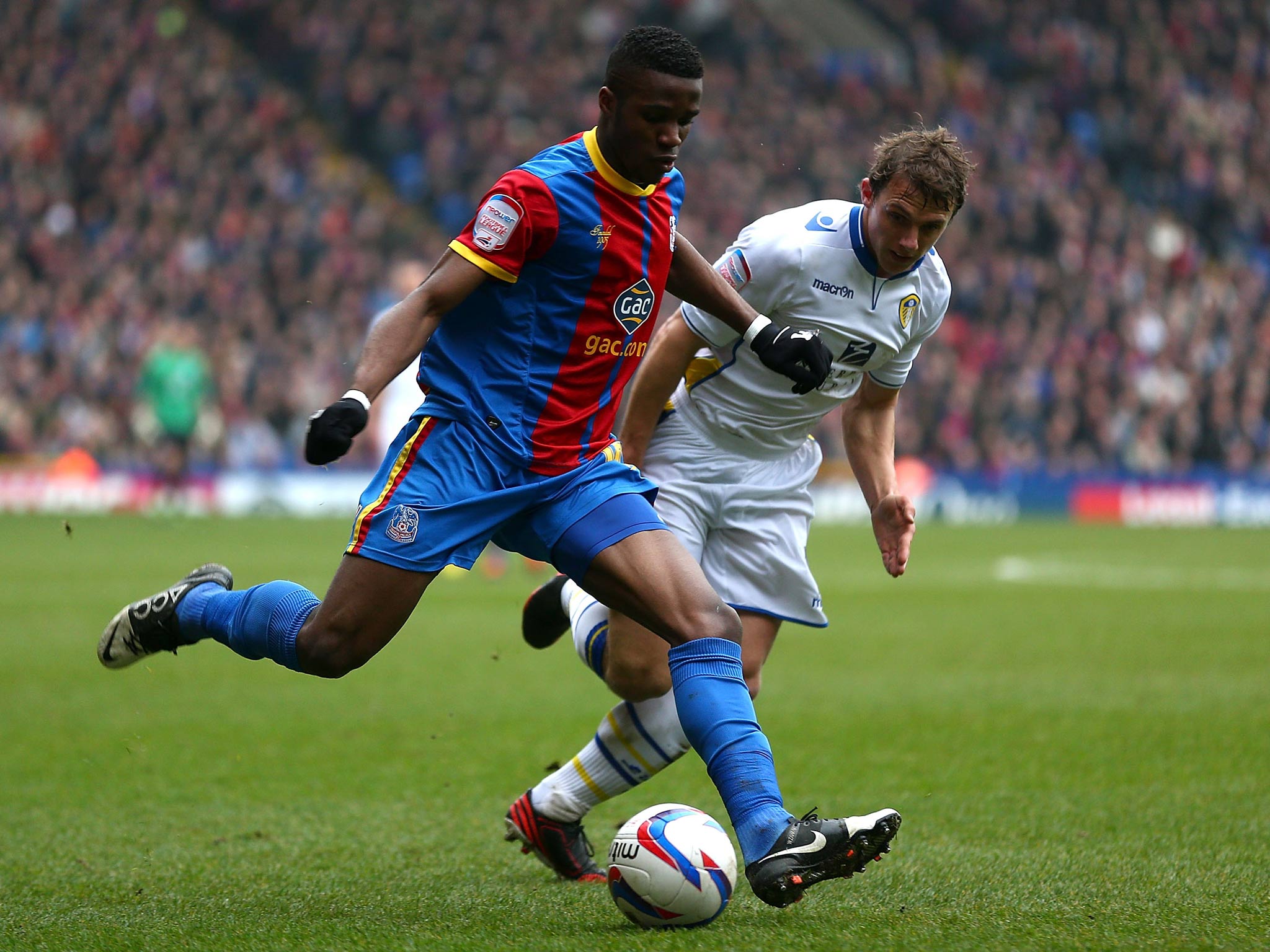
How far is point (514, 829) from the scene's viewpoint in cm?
457

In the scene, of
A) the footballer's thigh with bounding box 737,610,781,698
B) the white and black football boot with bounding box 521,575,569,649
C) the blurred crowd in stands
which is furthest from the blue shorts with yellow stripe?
the blurred crowd in stands

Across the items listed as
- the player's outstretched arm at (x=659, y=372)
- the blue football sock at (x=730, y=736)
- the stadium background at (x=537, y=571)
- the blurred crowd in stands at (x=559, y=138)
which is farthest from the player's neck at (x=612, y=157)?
the blurred crowd in stands at (x=559, y=138)

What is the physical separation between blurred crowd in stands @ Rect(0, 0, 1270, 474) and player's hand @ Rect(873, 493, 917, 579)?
1689cm

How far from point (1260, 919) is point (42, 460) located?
20924 millimetres

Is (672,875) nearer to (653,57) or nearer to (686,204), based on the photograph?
(653,57)

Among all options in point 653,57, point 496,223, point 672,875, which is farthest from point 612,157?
point 672,875

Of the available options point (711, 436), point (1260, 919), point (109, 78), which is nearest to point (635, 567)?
point (711, 436)

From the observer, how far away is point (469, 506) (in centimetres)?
396

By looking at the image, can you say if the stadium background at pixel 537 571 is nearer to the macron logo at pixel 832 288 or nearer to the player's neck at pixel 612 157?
the macron logo at pixel 832 288

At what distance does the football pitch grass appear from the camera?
12.0 feet

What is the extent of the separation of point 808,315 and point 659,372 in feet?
1.61

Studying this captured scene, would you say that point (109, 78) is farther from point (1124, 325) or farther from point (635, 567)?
point (635, 567)

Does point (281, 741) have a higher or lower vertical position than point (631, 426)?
lower

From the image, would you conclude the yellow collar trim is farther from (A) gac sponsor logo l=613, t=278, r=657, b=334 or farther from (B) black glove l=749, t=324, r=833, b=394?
(B) black glove l=749, t=324, r=833, b=394
